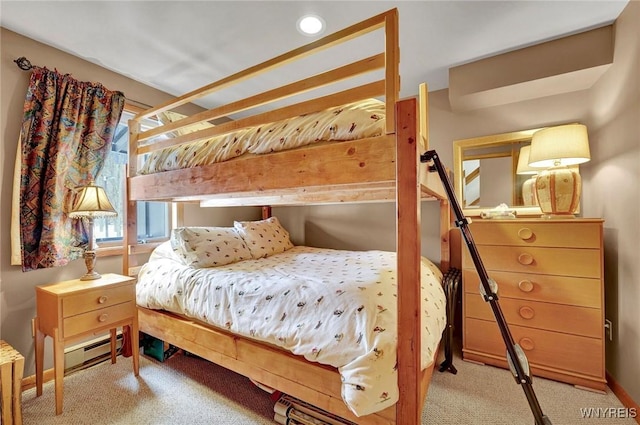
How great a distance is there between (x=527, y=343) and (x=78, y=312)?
2823mm

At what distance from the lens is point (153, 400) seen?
1.61 meters

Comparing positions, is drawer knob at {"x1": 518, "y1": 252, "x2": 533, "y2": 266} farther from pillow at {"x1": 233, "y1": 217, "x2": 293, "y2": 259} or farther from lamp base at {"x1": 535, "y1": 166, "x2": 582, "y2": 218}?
pillow at {"x1": 233, "y1": 217, "x2": 293, "y2": 259}

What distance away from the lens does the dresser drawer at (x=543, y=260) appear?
1.67 meters

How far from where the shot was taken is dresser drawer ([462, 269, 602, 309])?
166 centimetres

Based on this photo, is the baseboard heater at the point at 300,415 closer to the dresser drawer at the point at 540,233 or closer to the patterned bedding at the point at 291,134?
the patterned bedding at the point at 291,134

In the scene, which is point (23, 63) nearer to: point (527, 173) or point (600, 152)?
point (527, 173)

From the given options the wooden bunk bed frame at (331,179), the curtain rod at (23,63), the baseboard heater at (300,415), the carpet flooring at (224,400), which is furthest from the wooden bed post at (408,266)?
the curtain rod at (23,63)

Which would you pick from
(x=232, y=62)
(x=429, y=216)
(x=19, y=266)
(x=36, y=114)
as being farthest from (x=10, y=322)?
(x=429, y=216)

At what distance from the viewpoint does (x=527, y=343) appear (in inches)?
71.3

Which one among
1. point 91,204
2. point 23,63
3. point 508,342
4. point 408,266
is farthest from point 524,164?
point 23,63

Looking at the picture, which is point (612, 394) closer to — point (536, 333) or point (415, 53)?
point (536, 333)

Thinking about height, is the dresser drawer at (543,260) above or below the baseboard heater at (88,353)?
above

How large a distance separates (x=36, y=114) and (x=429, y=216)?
3130 mm

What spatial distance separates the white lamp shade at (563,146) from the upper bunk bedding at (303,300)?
121cm
